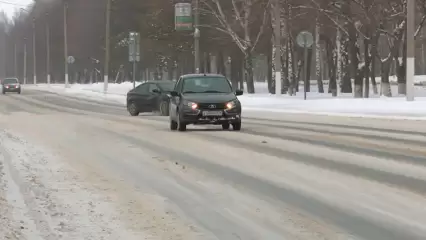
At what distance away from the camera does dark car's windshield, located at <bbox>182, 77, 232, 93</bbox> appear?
70.6ft

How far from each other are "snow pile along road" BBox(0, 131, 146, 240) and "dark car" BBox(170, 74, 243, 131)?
26.3 ft

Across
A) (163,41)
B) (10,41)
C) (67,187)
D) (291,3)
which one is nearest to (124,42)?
(163,41)

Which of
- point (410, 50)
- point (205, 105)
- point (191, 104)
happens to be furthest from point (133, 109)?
point (205, 105)

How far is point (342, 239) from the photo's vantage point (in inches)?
272

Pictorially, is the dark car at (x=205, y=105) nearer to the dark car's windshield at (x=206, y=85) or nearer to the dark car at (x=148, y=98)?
the dark car's windshield at (x=206, y=85)

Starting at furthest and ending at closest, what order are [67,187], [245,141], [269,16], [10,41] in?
[10,41], [269,16], [245,141], [67,187]

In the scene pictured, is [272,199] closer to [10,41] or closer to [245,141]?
[245,141]

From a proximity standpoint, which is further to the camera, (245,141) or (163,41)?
(163,41)

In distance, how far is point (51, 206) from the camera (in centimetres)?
868

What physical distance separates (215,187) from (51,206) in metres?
2.30

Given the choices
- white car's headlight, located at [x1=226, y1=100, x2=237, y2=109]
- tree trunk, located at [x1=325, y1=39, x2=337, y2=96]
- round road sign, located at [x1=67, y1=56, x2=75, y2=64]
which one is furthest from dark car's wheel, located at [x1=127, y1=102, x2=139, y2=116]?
round road sign, located at [x1=67, y1=56, x2=75, y2=64]

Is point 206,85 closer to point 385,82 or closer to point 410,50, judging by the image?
point 410,50

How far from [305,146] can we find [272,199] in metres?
6.64

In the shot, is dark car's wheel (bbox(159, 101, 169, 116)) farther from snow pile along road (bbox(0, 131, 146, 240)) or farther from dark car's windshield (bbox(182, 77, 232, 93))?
snow pile along road (bbox(0, 131, 146, 240))
